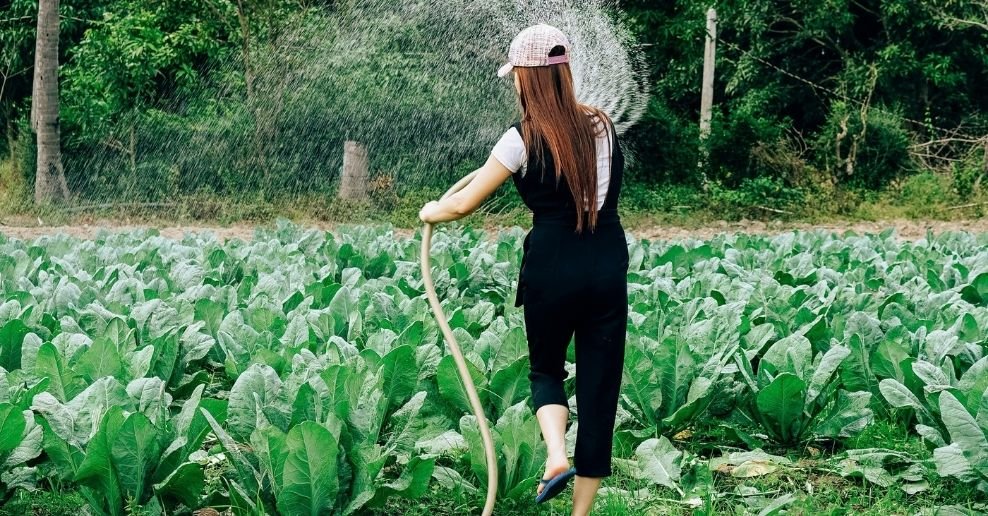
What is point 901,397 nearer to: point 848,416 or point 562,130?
point 848,416

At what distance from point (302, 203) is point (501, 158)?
14.7 m

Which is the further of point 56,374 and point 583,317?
point 56,374

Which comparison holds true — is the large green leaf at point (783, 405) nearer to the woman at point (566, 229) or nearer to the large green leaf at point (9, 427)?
the woman at point (566, 229)

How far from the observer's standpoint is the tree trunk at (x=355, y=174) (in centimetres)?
1759

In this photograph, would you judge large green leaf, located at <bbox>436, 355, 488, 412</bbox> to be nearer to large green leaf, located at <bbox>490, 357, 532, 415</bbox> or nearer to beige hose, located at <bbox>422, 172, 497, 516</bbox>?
large green leaf, located at <bbox>490, 357, 532, 415</bbox>

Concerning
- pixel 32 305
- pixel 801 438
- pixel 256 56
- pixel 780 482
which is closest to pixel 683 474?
pixel 780 482

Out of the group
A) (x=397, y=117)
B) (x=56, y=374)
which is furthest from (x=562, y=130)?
(x=397, y=117)

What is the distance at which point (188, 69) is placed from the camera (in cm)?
1894

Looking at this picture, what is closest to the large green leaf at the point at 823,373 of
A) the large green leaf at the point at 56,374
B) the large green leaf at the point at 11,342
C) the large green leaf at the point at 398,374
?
the large green leaf at the point at 398,374

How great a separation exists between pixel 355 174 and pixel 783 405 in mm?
13627

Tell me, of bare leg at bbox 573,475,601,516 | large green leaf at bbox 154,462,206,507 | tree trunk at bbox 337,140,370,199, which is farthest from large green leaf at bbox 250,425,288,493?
tree trunk at bbox 337,140,370,199

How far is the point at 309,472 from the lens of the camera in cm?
360

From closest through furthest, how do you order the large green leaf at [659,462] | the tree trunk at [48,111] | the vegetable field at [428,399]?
the vegetable field at [428,399] < the large green leaf at [659,462] < the tree trunk at [48,111]

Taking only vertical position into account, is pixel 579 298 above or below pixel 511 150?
below
